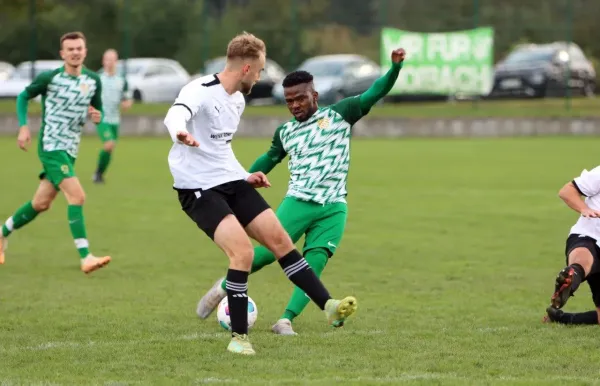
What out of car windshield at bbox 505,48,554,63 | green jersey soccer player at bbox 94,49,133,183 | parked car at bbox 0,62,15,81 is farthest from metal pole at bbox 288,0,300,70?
green jersey soccer player at bbox 94,49,133,183

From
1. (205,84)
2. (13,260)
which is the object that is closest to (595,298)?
(205,84)

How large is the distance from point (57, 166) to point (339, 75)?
21.0 meters

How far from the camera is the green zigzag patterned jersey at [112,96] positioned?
19284 mm

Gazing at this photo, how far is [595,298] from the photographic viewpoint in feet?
24.8

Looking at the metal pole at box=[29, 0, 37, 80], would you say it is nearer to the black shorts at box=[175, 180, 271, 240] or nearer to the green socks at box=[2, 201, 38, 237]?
the green socks at box=[2, 201, 38, 237]

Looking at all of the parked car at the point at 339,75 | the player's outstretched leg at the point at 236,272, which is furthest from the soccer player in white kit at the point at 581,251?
the parked car at the point at 339,75

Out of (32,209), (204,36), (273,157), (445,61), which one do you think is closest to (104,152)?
(32,209)

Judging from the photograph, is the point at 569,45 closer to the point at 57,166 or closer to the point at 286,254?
the point at 57,166

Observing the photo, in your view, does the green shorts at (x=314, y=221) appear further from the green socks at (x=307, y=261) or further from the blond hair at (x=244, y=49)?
the blond hair at (x=244, y=49)

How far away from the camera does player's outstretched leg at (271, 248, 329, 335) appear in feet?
23.5

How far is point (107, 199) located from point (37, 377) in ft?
34.3

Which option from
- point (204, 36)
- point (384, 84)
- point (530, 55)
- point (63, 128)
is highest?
point (384, 84)

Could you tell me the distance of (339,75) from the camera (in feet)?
101

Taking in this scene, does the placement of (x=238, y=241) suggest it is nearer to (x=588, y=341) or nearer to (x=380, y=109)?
(x=588, y=341)
